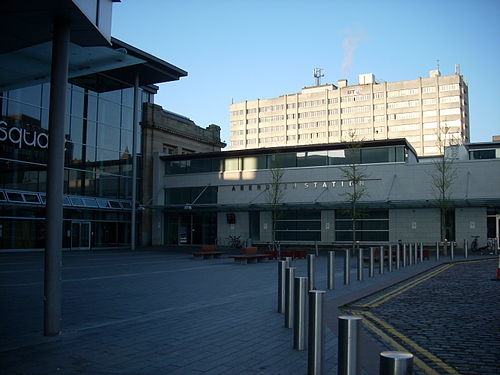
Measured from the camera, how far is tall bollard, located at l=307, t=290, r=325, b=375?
208 inches

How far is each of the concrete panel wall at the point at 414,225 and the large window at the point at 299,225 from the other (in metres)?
5.63

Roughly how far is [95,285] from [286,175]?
989 inches

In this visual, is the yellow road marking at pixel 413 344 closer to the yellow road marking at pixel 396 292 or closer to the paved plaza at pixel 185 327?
the paved plaza at pixel 185 327

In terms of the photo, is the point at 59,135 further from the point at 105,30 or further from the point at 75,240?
the point at 75,240

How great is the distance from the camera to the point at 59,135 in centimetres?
749

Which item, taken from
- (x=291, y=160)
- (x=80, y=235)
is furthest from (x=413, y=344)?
(x=80, y=235)

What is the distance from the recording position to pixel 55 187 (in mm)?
7402

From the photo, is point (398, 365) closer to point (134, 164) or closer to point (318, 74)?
point (134, 164)

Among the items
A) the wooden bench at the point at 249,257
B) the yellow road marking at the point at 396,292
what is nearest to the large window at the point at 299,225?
the wooden bench at the point at 249,257

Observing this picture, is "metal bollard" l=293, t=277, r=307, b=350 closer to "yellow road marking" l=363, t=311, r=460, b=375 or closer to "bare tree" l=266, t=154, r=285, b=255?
"yellow road marking" l=363, t=311, r=460, b=375

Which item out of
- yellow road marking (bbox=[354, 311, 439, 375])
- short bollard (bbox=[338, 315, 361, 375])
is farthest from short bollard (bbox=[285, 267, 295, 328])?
short bollard (bbox=[338, 315, 361, 375])

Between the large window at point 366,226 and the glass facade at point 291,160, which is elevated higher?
the glass facade at point 291,160

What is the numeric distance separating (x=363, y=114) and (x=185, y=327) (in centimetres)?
10981

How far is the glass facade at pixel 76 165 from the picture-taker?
29.5m
